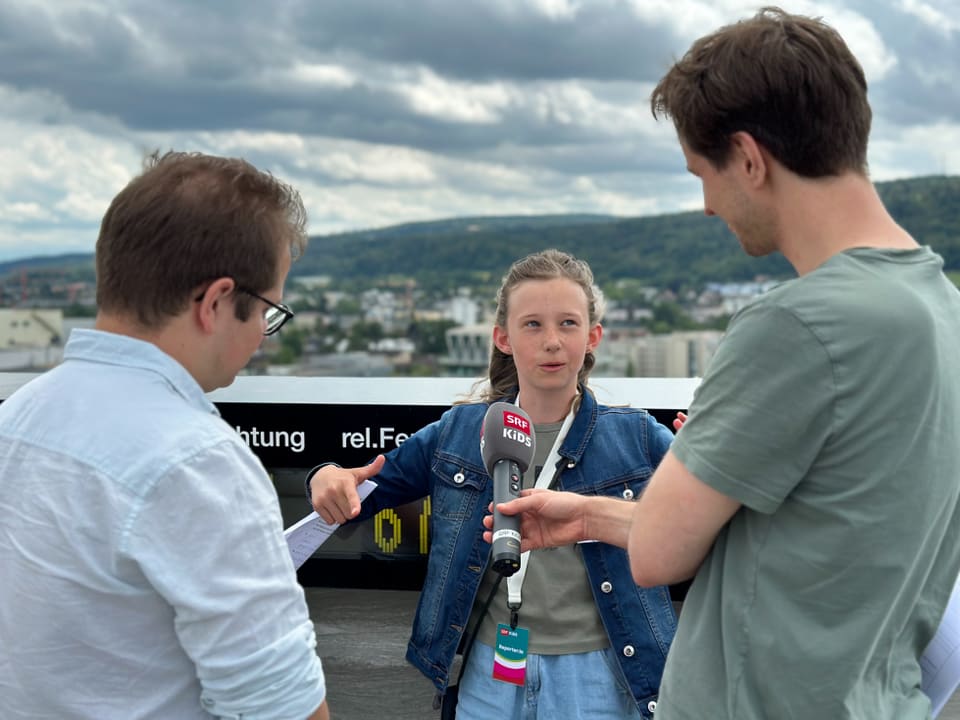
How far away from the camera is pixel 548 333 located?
239 cm

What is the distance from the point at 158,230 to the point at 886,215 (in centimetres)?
87

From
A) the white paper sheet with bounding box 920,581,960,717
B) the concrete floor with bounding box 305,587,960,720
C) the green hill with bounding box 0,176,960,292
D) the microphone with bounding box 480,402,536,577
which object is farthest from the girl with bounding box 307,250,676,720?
the green hill with bounding box 0,176,960,292

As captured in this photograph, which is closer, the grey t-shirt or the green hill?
the grey t-shirt

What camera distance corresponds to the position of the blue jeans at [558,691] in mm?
2125

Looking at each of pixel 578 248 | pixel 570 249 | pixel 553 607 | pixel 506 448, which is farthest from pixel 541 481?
pixel 578 248

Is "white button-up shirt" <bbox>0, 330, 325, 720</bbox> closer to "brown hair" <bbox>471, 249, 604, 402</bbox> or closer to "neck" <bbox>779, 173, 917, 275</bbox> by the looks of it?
"neck" <bbox>779, 173, 917, 275</bbox>

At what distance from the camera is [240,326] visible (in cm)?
130

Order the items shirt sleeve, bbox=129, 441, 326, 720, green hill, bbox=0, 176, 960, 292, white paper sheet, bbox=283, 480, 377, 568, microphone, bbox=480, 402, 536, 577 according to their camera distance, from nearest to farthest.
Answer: shirt sleeve, bbox=129, 441, 326, 720 < microphone, bbox=480, 402, 536, 577 < white paper sheet, bbox=283, 480, 377, 568 < green hill, bbox=0, 176, 960, 292

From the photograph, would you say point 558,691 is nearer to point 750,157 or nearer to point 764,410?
point 764,410

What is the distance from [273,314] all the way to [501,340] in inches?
49.5

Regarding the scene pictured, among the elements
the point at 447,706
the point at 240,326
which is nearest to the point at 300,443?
the point at 447,706

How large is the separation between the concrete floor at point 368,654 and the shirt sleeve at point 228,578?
2384 mm

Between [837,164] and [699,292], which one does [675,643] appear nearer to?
[837,164]

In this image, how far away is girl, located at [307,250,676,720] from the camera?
2.15m
